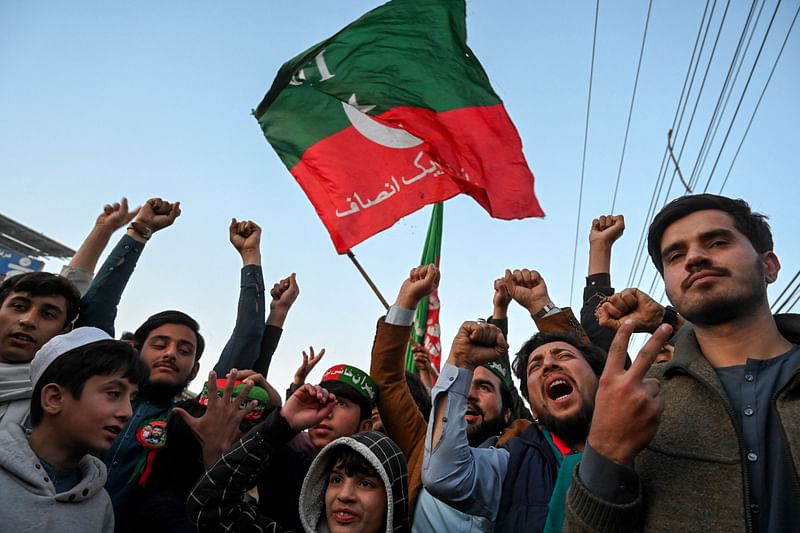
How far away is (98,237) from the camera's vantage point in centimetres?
362

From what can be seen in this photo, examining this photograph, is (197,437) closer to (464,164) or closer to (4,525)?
(4,525)

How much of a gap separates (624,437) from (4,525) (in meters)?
2.05

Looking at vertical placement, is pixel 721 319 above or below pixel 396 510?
above

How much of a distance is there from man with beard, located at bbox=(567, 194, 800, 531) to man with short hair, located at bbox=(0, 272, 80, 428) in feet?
8.03

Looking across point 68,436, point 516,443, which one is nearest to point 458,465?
point 516,443

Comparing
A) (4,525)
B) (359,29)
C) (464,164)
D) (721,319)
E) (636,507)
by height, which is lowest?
(4,525)

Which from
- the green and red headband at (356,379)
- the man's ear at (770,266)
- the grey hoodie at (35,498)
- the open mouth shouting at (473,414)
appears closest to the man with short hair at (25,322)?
the grey hoodie at (35,498)

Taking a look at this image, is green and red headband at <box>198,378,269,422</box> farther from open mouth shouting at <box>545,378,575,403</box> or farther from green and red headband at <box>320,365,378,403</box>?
open mouth shouting at <box>545,378,575,403</box>

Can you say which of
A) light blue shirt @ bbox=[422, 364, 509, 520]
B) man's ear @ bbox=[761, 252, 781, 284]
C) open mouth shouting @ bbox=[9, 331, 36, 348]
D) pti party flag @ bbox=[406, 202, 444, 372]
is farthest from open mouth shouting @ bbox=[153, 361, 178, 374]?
man's ear @ bbox=[761, 252, 781, 284]

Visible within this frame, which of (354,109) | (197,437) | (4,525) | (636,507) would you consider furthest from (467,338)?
(354,109)

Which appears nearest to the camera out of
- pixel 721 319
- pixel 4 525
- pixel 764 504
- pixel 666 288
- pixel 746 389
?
pixel 764 504

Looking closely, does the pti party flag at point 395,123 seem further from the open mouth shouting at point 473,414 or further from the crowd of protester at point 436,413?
the open mouth shouting at point 473,414

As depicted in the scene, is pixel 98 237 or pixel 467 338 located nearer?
pixel 467 338

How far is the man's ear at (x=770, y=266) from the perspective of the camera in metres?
1.90
